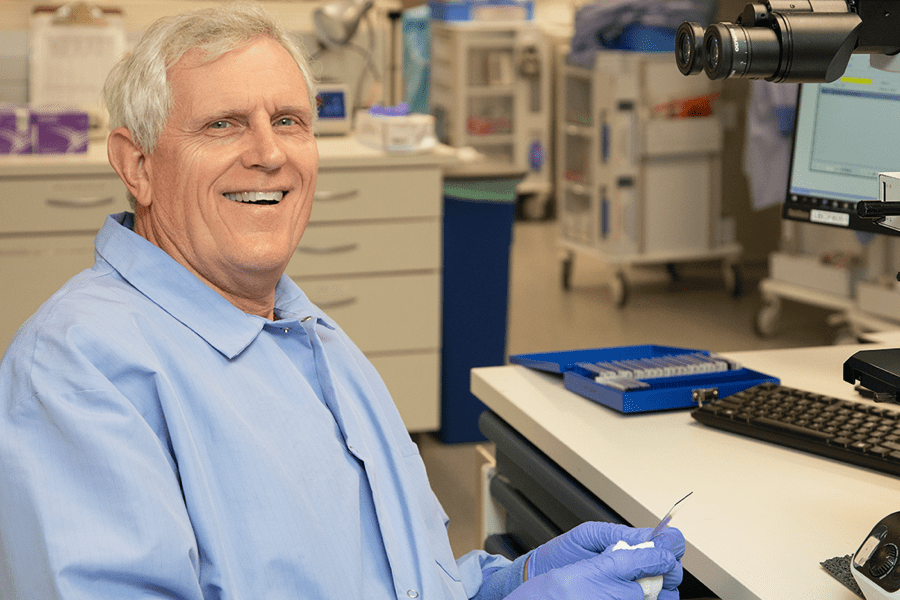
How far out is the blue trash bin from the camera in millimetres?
3232

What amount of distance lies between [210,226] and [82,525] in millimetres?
406

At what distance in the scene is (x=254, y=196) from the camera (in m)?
1.18

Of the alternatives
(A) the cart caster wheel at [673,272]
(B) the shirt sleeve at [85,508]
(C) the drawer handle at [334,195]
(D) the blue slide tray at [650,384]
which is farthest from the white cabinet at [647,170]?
(B) the shirt sleeve at [85,508]

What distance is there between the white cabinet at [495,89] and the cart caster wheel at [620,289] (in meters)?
1.71

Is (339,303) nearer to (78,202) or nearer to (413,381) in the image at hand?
(413,381)

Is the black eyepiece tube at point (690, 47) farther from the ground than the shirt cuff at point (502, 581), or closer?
farther from the ground

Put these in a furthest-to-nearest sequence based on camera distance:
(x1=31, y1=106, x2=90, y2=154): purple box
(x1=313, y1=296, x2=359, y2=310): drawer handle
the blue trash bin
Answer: the blue trash bin, (x1=313, y1=296, x2=359, y2=310): drawer handle, (x1=31, y1=106, x2=90, y2=154): purple box

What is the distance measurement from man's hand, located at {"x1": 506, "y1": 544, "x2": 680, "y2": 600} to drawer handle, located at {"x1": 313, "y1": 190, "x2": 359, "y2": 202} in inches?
82.1

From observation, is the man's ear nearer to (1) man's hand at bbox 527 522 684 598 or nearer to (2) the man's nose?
(2) the man's nose

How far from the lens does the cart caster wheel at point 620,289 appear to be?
16.6ft

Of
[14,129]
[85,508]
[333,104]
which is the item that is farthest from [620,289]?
[85,508]

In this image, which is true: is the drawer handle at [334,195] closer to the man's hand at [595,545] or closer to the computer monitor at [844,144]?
the computer monitor at [844,144]

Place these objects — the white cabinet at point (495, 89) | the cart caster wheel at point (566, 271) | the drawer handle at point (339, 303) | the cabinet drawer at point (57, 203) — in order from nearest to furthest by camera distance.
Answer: the cabinet drawer at point (57, 203) < the drawer handle at point (339, 303) < the cart caster wheel at point (566, 271) < the white cabinet at point (495, 89)

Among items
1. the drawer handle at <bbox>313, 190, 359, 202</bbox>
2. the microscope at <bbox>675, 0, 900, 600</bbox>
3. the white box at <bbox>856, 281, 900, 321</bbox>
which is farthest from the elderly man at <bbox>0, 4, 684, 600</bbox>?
the white box at <bbox>856, 281, 900, 321</bbox>
